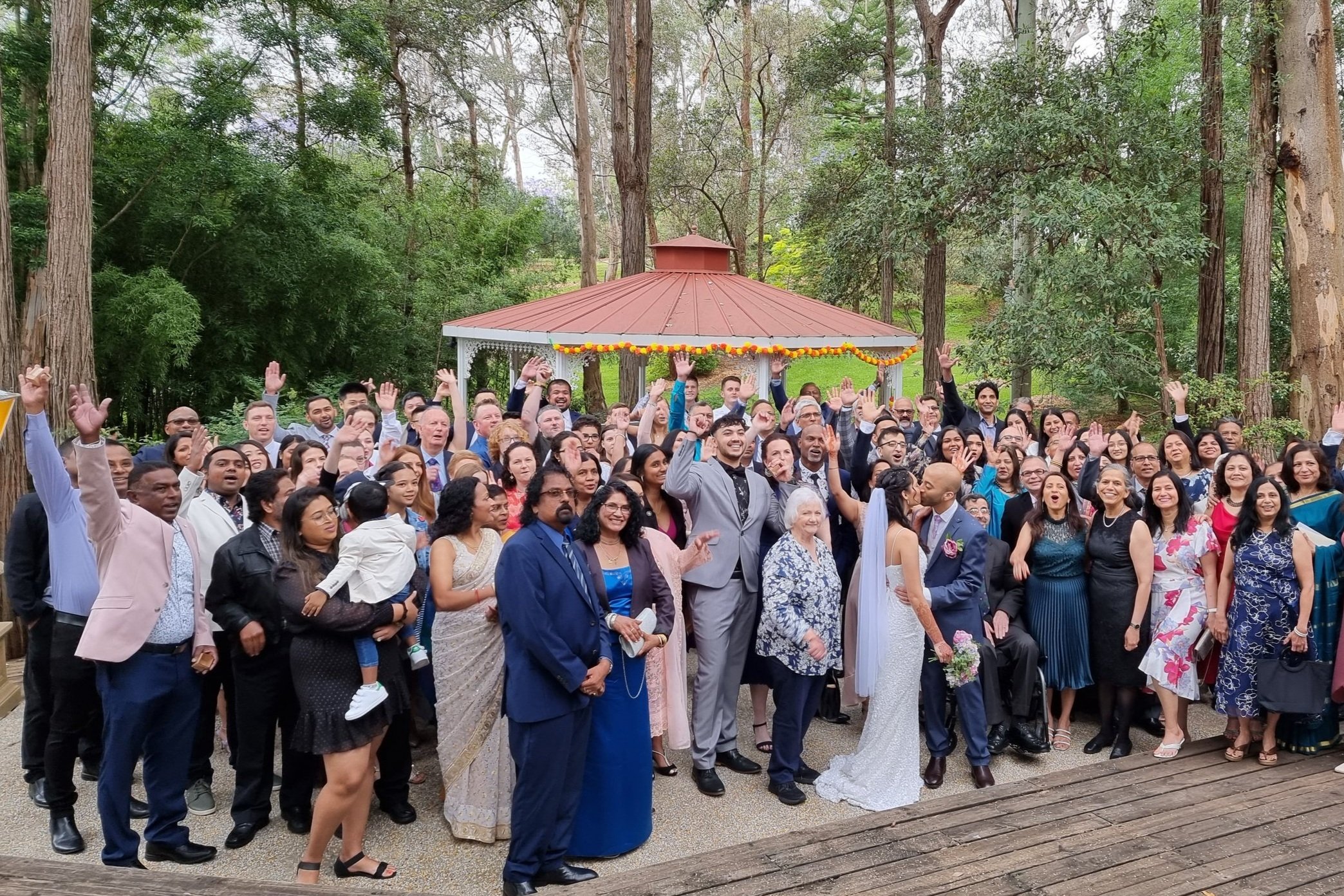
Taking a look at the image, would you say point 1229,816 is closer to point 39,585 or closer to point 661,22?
point 39,585

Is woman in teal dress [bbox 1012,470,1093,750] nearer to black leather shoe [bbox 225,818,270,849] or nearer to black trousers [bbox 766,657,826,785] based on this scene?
black trousers [bbox 766,657,826,785]

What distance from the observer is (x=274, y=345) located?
15.7 m

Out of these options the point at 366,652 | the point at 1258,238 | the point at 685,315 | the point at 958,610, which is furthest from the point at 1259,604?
the point at 1258,238

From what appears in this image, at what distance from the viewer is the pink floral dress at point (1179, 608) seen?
5.43 meters

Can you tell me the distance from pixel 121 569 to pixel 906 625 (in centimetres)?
376

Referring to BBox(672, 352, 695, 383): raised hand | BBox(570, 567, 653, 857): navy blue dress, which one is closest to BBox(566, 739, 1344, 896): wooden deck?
BBox(570, 567, 653, 857): navy blue dress

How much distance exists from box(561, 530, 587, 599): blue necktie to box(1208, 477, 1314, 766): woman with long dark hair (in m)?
3.80

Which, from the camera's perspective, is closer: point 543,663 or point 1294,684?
point 543,663

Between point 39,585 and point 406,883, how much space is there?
A: 7.43 ft

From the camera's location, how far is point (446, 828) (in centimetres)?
467

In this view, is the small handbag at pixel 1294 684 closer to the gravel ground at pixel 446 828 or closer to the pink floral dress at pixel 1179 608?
the pink floral dress at pixel 1179 608

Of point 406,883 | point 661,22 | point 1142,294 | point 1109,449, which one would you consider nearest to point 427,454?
point 406,883

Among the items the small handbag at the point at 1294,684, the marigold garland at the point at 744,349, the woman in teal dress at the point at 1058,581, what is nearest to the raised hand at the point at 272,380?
the marigold garland at the point at 744,349

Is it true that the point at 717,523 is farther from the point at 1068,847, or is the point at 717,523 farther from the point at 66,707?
the point at 66,707
